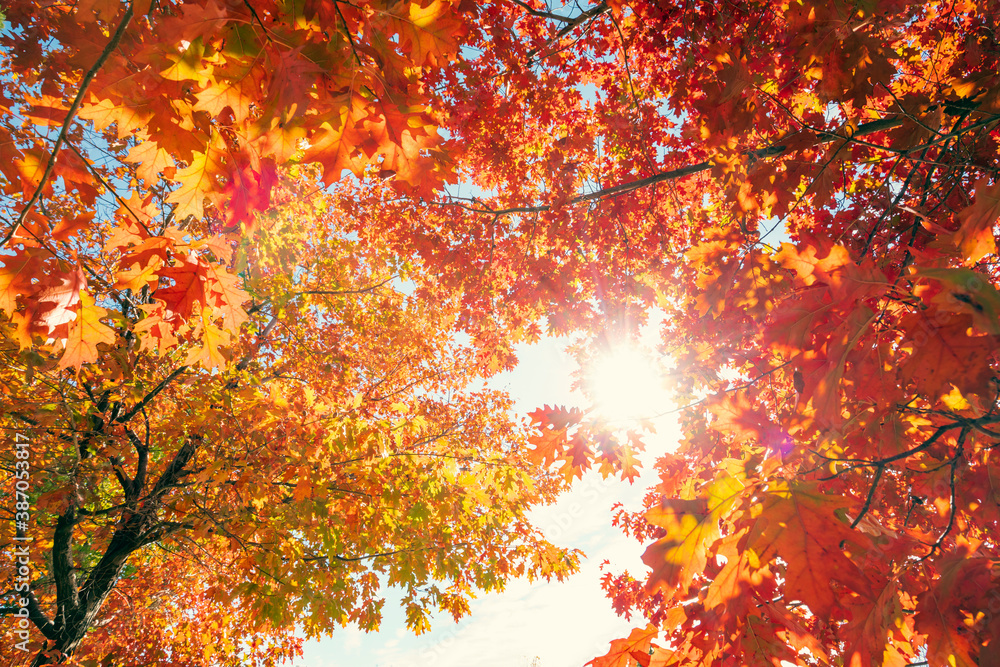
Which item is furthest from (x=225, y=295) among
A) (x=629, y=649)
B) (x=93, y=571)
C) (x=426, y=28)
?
(x=93, y=571)

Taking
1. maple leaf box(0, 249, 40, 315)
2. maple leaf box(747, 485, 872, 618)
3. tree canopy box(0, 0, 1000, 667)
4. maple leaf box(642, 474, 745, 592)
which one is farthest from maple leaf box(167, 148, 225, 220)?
maple leaf box(747, 485, 872, 618)

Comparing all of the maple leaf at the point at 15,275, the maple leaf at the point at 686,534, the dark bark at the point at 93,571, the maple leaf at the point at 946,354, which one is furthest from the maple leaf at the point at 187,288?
the dark bark at the point at 93,571

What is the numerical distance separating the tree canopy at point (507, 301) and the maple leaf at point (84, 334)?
0.06 meters

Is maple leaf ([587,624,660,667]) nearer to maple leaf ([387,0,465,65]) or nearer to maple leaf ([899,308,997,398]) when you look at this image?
maple leaf ([899,308,997,398])

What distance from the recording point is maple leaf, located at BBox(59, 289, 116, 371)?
201 centimetres

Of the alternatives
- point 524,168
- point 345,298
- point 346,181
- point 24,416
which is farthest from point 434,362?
point 24,416

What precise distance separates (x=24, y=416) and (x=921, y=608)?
23.4 ft

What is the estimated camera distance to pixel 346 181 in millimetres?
8672

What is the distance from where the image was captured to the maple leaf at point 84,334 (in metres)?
2.01

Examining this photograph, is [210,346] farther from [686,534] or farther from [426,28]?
[686,534]

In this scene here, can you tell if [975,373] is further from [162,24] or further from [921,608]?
[162,24]

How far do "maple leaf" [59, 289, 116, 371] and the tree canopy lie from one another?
0.06 m

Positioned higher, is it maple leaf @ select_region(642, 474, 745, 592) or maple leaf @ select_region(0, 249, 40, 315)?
maple leaf @ select_region(0, 249, 40, 315)

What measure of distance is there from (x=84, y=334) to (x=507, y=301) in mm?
4712
